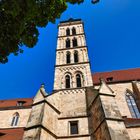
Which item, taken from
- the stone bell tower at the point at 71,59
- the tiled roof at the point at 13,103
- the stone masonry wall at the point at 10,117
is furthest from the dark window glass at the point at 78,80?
the tiled roof at the point at 13,103

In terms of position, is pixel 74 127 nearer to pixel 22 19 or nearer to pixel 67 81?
pixel 67 81

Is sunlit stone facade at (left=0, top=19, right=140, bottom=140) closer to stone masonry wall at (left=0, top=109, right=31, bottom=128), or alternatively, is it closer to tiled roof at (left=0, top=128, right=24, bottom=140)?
A: stone masonry wall at (left=0, top=109, right=31, bottom=128)

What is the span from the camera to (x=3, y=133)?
14.4m

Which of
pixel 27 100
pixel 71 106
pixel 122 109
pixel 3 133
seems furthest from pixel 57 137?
pixel 27 100

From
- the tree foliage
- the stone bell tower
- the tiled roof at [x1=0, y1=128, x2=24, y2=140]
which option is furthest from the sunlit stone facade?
the tree foliage

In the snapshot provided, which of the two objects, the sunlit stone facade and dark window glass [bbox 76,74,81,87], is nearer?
the sunlit stone facade

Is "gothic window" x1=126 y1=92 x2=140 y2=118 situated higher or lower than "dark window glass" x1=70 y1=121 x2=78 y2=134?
higher

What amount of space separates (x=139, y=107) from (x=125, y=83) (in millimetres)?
3171

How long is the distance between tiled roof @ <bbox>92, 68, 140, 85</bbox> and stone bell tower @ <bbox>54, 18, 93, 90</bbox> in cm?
303

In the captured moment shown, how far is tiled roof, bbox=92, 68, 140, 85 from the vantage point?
63.5 ft

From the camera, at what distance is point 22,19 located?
5.82 meters

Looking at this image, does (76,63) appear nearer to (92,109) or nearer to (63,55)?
(63,55)

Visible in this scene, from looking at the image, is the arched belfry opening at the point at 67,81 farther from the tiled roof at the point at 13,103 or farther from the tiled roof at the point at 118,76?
the tiled roof at the point at 13,103

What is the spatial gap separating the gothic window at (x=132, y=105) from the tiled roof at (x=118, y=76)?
202cm
